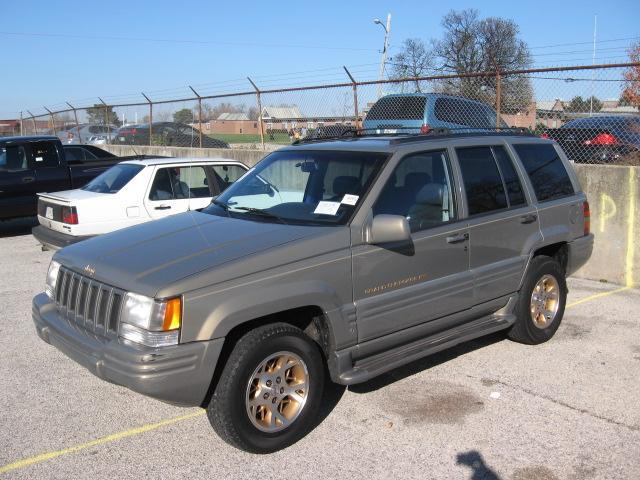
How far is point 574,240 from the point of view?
5773mm

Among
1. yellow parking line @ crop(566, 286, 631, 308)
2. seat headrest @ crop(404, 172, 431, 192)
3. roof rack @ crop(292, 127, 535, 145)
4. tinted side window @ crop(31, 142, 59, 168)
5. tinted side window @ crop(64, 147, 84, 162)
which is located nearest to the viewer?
seat headrest @ crop(404, 172, 431, 192)

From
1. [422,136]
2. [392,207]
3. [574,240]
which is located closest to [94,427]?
[392,207]

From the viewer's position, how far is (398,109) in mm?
11234

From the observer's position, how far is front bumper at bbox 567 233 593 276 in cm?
575

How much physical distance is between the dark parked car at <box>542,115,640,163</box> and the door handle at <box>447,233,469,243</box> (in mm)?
5187

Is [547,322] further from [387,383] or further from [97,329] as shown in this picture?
[97,329]

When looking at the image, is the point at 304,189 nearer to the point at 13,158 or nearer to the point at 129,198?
the point at 129,198

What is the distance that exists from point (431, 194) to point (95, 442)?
276 centimetres

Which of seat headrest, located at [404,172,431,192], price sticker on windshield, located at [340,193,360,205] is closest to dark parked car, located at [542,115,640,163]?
seat headrest, located at [404,172,431,192]

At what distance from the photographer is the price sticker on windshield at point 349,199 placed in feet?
13.8

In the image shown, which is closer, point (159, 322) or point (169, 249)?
point (159, 322)

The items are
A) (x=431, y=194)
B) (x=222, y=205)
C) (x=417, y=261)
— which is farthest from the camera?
(x=222, y=205)

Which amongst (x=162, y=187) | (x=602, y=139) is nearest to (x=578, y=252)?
(x=602, y=139)

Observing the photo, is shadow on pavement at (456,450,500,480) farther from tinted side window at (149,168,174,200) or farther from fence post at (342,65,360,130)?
fence post at (342,65,360,130)
